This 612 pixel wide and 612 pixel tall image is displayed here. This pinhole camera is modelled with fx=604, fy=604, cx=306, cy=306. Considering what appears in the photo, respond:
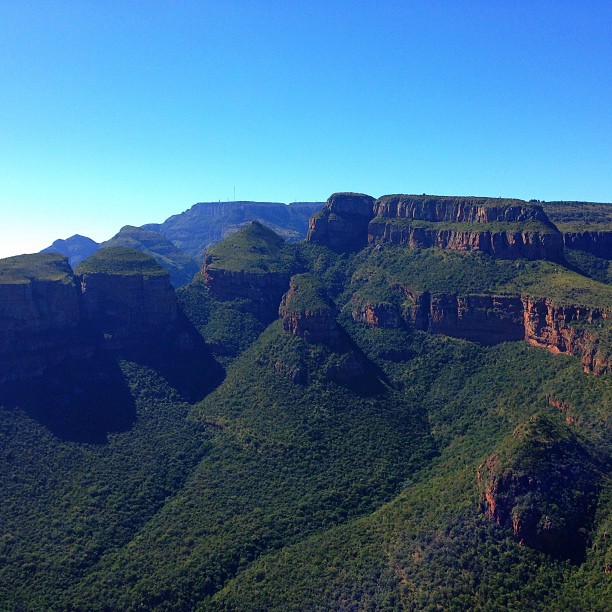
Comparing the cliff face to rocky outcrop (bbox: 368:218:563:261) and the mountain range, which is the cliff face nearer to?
the mountain range

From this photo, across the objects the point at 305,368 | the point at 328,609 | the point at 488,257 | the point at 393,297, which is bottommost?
the point at 328,609

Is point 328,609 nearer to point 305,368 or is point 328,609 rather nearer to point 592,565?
point 592,565

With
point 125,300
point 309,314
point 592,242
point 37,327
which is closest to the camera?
point 37,327

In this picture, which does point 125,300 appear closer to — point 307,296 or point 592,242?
point 307,296

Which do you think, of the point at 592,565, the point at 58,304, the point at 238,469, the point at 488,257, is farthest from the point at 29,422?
the point at 488,257

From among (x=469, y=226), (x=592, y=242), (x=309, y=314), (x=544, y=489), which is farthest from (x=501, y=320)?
(x=544, y=489)

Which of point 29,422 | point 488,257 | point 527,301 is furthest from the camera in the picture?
point 488,257

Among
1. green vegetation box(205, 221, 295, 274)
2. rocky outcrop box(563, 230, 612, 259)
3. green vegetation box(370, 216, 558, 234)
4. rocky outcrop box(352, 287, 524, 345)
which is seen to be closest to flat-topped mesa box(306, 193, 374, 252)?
green vegetation box(370, 216, 558, 234)
